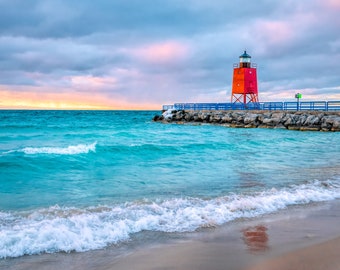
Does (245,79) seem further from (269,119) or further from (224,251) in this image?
(224,251)

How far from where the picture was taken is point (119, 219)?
6.52 meters

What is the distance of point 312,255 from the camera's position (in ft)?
15.6

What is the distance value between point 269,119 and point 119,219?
113 ft

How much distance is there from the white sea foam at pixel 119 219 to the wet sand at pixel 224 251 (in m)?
0.28

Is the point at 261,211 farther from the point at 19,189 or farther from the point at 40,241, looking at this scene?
the point at 19,189

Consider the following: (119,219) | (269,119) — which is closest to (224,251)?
(119,219)

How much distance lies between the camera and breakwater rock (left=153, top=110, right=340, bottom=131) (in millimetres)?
34750

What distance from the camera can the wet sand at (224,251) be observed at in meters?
4.49

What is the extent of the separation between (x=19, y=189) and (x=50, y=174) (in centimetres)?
237

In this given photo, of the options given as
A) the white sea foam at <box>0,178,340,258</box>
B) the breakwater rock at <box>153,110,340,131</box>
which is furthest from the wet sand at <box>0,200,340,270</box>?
the breakwater rock at <box>153,110,340,131</box>

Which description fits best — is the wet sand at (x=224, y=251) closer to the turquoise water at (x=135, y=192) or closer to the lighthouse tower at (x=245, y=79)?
the turquoise water at (x=135, y=192)

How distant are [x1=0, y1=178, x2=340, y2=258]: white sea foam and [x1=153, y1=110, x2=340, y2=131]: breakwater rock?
27.8 m

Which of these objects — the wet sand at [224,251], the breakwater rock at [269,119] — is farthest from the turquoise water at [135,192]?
the breakwater rock at [269,119]

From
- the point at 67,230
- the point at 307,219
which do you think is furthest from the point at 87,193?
the point at 307,219
